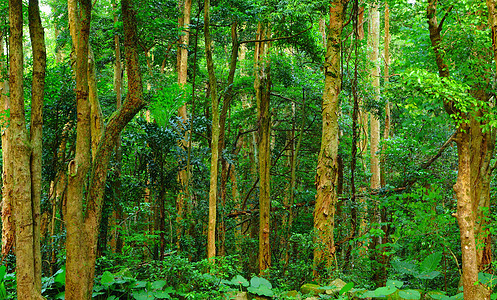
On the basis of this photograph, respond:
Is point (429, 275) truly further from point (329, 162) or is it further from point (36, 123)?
point (36, 123)

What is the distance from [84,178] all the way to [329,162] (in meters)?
4.14

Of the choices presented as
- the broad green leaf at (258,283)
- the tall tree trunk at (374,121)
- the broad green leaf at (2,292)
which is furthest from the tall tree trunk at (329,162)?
the tall tree trunk at (374,121)

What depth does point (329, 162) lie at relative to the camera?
691 cm

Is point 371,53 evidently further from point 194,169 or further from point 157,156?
point 157,156

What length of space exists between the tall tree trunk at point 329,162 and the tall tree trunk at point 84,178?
346cm

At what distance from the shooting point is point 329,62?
7.13 metres

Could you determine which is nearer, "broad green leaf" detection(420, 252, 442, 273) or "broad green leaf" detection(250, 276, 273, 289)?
"broad green leaf" detection(250, 276, 273, 289)

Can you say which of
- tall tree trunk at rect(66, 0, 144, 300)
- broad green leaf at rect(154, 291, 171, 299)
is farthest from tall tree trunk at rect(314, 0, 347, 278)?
tall tree trunk at rect(66, 0, 144, 300)

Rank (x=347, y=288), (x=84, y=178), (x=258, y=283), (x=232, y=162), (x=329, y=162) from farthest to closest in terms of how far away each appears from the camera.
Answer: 1. (x=232, y=162)
2. (x=329, y=162)
3. (x=258, y=283)
4. (x=347, y=288)
5. (x=84, y=178)

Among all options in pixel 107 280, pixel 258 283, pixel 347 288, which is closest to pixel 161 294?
pixel 107 280

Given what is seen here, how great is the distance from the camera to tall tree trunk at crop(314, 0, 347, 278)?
22.4 ft

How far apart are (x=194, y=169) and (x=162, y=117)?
207cm

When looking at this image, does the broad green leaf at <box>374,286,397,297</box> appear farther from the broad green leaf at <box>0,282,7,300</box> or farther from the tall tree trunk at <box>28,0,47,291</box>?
the broad green leaf at <box>0,282,7,300</box>

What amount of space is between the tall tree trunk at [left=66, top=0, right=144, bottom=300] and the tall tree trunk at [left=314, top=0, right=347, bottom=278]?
3458 mm
